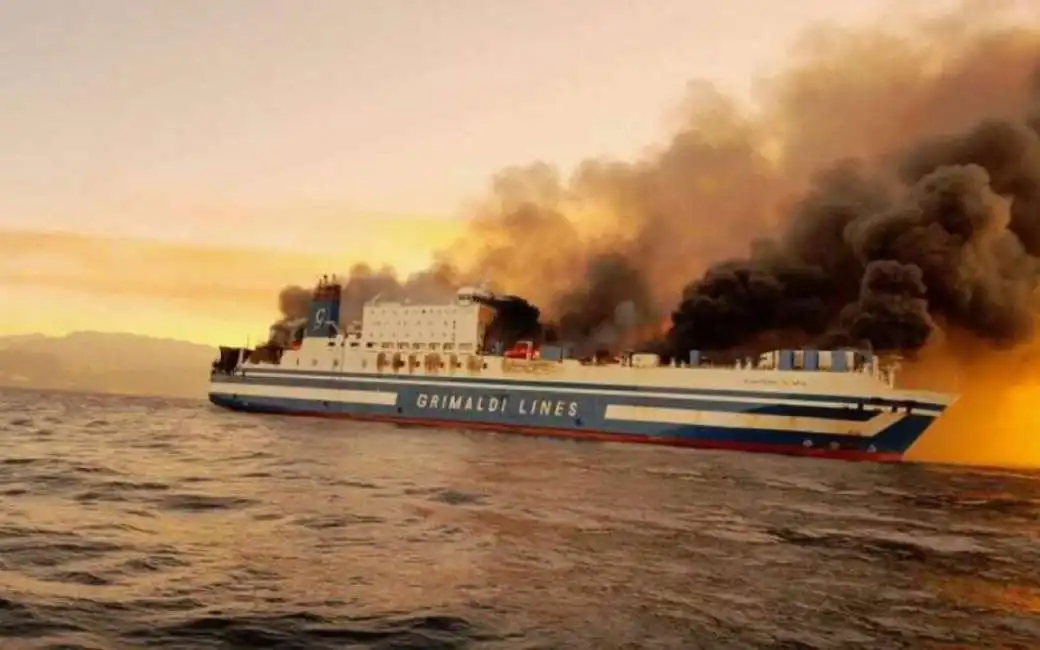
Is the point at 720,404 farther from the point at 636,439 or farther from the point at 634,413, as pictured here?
the point at 636,439

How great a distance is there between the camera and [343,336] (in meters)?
62.1

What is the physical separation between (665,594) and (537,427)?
40.4 metres

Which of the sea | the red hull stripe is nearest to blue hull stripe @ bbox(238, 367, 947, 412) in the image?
the red hull stripe

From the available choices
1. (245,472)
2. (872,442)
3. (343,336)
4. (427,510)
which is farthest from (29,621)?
(343,336)

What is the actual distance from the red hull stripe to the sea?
56.4ft

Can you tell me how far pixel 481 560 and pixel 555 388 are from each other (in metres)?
38.5

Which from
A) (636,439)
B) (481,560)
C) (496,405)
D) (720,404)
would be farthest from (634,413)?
(481,560)

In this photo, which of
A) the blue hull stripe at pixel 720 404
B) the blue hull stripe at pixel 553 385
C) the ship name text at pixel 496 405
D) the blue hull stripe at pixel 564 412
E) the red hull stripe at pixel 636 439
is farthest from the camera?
the ship name text at pixel 496 405

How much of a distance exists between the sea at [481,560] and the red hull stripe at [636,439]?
17183 mm

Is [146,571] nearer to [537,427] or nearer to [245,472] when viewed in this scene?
[245,472]

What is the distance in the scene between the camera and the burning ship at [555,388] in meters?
43.8

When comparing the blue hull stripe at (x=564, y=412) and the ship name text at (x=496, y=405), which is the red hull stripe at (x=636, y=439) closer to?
the blue hull stripe at (x=564, y=412)

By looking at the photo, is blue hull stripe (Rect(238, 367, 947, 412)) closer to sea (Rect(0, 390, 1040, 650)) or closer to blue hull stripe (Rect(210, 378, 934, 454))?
blue hull stripe (Rect(210, 378, 934, 454))

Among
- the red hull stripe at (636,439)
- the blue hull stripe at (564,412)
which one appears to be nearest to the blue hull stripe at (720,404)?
the blue hull stripe at (564,412)
